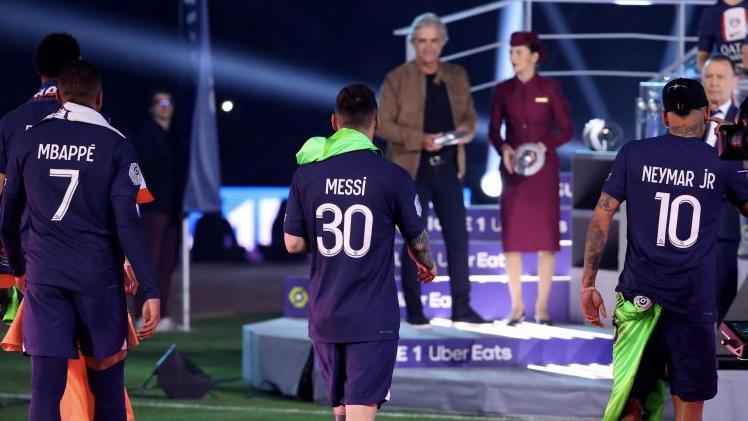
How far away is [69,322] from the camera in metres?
5.57

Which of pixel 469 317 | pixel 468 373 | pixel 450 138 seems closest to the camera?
pixel 468 373

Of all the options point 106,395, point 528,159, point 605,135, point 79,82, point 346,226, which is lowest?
point 106,395

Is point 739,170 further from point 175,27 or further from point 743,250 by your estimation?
point 175,27

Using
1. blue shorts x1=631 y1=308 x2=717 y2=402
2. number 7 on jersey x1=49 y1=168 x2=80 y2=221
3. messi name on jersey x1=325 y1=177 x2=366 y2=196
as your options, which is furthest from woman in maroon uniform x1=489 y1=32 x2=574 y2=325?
number 7 on jersey x1=49 y1=168 x2=80 y2=221

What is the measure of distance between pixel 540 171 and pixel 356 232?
4.19 meters

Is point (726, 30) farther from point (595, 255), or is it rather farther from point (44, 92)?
point (44, 92)

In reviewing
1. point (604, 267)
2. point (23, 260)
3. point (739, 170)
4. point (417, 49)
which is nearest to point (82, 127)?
point (23, 260)

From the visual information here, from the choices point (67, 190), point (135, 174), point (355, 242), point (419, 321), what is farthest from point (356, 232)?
point (419, 321)

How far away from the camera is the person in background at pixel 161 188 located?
12.2 meters

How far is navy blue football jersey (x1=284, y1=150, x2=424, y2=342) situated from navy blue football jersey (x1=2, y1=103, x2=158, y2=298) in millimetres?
678

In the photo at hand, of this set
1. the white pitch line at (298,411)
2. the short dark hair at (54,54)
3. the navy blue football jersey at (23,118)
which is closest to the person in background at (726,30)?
the white pitch line at (298,411)

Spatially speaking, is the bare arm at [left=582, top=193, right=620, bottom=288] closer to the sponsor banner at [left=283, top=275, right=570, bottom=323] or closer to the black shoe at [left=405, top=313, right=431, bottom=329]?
the black shoe at [left=405, top=313, right=431, bottom=329]

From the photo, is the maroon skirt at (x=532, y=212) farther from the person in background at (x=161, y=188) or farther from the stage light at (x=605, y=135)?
the person in background at (x=161, y=188)

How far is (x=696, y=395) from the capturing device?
19.1ft
